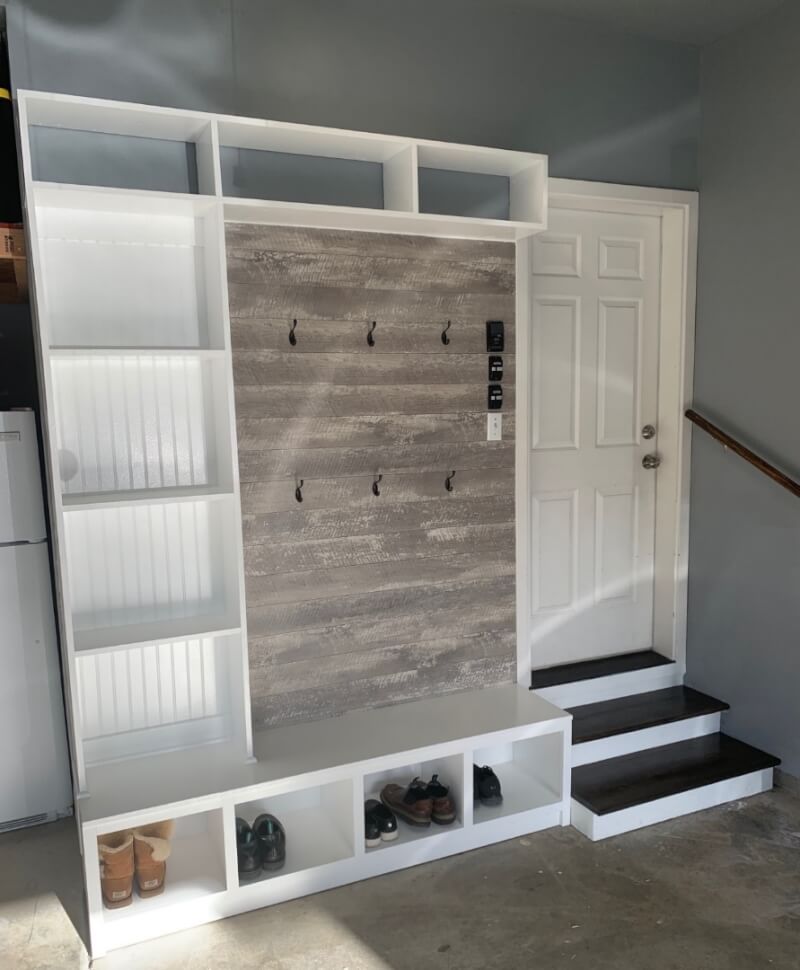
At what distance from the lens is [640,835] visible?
8.76 feet

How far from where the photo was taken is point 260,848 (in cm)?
238

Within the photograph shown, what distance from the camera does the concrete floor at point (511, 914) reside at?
2.12 metres

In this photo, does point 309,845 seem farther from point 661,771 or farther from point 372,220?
point 372,220

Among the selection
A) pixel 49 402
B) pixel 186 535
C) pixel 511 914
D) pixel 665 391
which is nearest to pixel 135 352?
pixel 49 402

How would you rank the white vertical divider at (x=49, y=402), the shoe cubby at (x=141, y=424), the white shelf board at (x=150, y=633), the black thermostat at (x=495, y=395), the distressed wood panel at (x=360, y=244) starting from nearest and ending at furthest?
the white vertical divider at (x=49, y=402) < the white shelf board at (x=150, y=633) < the shoe cubby at (x=141, y=424) < the distressed wood panel at (x=360, y=244) < the black thermostat at (x=495, y=395)

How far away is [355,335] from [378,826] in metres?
1.58

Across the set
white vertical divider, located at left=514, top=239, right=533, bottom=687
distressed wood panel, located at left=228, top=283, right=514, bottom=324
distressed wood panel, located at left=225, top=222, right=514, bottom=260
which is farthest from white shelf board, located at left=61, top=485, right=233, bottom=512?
white vertical divider, located at left=514, top=239, right=533, bottom=687

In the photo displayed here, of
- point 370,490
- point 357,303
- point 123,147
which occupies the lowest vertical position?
point 370,490

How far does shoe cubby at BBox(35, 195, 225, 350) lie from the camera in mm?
2311

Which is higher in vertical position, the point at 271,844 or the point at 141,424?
the point at 141,424

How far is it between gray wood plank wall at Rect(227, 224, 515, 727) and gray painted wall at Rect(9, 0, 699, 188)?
41 cm

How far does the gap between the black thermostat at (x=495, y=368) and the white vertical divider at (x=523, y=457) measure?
0.08m

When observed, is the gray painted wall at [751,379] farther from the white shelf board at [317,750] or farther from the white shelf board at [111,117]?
the white shelf board at [111,117]

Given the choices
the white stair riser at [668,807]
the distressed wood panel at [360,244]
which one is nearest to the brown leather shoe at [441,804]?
the white stair riser at [668,807]
